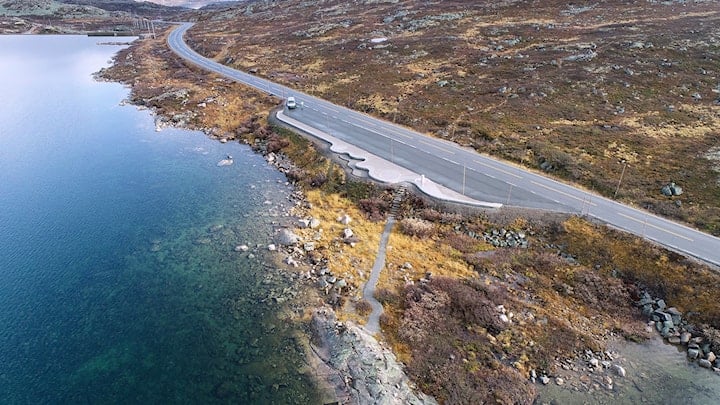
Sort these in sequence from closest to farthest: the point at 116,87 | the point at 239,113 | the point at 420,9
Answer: the point at 239,113
the point at 116,87
the point at 420,9

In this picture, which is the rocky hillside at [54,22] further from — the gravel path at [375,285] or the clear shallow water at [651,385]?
the clear shallow water at [651,385]

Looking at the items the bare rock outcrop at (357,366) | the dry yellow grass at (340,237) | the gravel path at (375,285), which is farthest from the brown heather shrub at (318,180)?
the bare rock outcrop at (357,366)

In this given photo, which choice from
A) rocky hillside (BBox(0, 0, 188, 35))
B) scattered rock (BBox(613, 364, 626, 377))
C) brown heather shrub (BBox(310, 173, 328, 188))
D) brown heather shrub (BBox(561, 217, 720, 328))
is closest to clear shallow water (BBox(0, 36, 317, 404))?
brown heather shrub (BBox(310, 173, 328, 188))

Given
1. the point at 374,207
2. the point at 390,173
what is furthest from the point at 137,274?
the point at 390,173

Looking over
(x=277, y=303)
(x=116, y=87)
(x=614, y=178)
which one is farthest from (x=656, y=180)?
(x=116, y=87)

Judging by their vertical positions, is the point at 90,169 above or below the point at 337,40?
below

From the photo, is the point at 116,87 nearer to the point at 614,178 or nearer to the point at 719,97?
the point at 614,178
